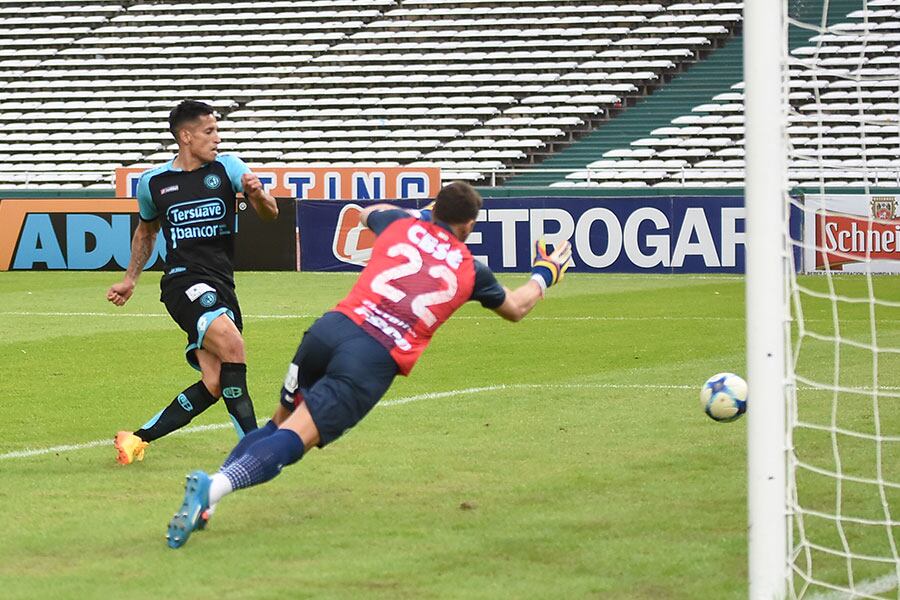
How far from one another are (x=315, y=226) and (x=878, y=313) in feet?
32.6

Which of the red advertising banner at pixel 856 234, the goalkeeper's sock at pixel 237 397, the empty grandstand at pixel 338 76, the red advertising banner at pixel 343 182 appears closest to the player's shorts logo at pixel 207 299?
the goalkeeper's sock at pixel 237 397

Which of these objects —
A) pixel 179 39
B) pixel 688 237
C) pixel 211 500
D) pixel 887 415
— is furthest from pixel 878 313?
pixel 179 39

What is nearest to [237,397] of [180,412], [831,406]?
[180,412]

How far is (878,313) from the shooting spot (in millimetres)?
17422

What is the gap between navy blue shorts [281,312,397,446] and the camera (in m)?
6.05

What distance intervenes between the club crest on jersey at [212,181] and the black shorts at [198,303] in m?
0.48

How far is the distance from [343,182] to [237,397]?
20069mm

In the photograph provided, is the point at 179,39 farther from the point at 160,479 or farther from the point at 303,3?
the point at 160,479

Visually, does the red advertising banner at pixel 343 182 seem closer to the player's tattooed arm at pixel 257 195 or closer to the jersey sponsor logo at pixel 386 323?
Result: the player's tattooed arm at pixel 257 195

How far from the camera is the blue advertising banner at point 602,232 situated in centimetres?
2288

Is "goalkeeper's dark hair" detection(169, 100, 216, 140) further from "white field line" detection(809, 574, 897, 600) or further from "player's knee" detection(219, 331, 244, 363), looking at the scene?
"white field line" detection(809, 574, 897, 600)

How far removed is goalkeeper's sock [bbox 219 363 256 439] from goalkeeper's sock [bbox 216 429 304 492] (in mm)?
1705

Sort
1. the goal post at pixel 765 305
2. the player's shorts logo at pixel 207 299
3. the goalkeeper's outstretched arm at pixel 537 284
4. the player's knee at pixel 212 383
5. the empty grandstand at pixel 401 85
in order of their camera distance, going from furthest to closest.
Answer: the empty grandstand at pixel 401 85 < the player's knee at pixel 212 383 < the player's shorts logo at pixel 207 299 < the goalkeeper's outstretched arm at pixel 537 284 < the goal post at pixel 765 305

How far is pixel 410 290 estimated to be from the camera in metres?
6.25
